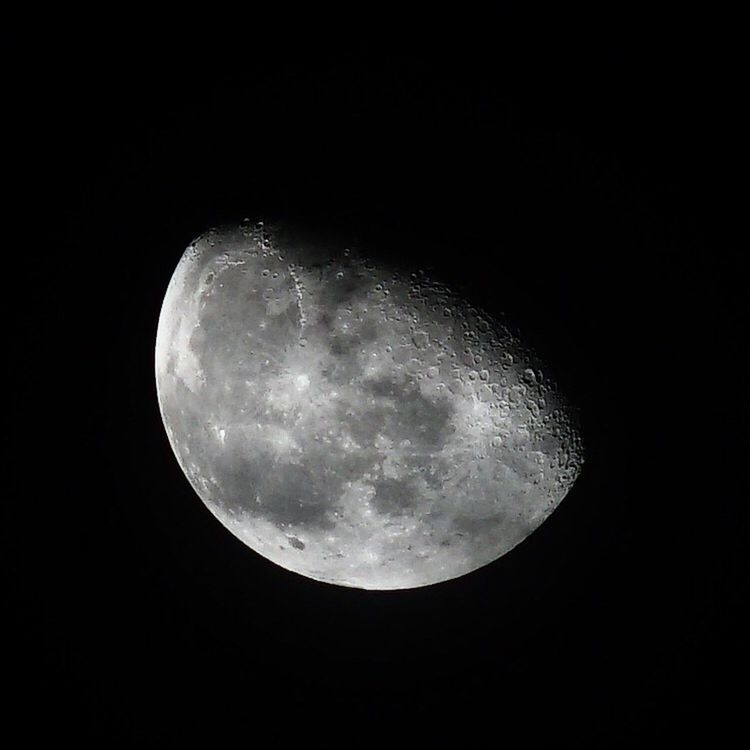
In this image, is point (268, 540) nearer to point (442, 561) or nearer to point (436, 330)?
point (442, 561)

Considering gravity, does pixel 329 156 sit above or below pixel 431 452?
above

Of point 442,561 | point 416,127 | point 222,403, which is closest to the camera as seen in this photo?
point 416,127

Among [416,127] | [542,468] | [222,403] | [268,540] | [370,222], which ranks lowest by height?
[268,540]

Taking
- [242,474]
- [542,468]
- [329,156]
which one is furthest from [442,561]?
[329,156]

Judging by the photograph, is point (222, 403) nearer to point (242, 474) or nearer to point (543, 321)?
point (242, 474)

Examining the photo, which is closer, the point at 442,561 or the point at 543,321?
the point at 543,321

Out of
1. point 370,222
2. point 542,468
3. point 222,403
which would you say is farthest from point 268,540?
point 370,222

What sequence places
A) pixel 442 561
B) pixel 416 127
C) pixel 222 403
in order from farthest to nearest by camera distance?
pixel 442 561
pixel 222 403
pixel 416 127
